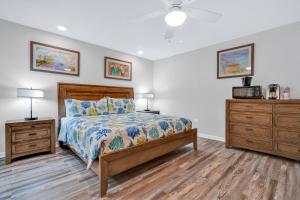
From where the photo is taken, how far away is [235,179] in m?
2.05

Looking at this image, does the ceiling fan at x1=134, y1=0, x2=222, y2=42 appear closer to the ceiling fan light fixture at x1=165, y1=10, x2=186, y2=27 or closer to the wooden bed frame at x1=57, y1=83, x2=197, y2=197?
the ceiling fan light fixture at x1=165, y1=10, x2=186, y2=27

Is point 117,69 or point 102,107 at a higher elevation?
point 117,69

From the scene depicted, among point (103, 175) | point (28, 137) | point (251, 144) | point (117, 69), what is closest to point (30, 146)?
point (28, 137)

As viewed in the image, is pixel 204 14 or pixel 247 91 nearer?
pixel 204 14

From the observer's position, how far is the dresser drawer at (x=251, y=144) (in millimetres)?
2795

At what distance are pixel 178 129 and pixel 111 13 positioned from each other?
2435mm

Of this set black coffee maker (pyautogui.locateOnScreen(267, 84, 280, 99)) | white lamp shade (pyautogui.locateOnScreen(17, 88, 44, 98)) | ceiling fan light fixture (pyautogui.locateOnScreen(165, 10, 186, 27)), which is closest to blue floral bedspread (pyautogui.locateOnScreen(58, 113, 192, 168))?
white lamp shade (pyautogui.locateOnScreen(17, 88, 44, 98))

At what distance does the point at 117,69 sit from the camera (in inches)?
175

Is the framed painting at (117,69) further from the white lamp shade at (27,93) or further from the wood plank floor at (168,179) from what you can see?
the wood plank floor at (168,179)

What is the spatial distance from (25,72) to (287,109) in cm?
501

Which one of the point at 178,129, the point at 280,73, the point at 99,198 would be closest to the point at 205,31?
the point at 280,73

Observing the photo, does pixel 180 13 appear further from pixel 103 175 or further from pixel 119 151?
pixel 103 175

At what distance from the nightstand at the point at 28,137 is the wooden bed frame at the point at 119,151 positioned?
24.9 inches

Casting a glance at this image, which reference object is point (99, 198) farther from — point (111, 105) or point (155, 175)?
point (111, 105)
